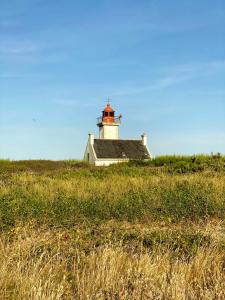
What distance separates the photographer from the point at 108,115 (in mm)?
60906

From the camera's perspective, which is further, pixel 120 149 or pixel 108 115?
pixel 108 115

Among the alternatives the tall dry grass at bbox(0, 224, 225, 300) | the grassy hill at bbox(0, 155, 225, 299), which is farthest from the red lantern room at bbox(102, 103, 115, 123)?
the tall dry grass at bbox(0, 224, 225, 300)

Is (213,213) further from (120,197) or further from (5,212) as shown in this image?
(5,212)

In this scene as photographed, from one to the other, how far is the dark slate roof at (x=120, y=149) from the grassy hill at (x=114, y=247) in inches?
1603

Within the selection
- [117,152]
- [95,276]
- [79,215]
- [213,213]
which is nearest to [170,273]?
[95,276]

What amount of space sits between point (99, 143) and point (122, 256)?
48.5 meters

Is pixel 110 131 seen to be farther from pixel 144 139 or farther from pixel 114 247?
pixel 114 247

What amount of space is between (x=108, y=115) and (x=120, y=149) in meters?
8.93

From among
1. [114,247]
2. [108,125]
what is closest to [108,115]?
[108,125]

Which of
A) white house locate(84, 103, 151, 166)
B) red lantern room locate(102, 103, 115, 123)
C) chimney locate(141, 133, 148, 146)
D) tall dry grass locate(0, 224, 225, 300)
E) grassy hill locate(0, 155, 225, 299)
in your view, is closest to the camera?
tall dry grass locate(0, 224, 225, 300)

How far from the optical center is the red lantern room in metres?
60.5

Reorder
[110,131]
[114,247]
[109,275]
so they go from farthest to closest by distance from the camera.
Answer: [110,131] → [114,247] → [109,275]

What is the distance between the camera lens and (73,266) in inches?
202

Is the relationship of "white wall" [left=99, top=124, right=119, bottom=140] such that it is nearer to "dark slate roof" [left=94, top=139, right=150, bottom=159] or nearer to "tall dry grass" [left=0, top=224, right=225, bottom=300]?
"dark slate roof" [left=94, top=139, right=150, bottom=159]
